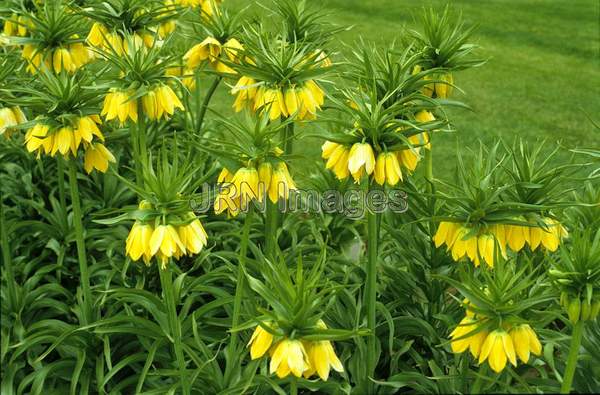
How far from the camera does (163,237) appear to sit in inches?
88.4

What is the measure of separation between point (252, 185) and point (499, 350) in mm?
815

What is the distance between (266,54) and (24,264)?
6.34ft

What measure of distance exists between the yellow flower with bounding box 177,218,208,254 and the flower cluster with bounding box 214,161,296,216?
0.44 ft

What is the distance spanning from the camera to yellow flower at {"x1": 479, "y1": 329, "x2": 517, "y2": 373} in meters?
1.98

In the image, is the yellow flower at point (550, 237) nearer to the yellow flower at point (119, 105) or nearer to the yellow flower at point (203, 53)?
the yellow flower at point (119, 105)

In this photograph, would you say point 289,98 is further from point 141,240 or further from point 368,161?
point 141,240

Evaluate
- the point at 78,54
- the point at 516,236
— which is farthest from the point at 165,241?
the point at 78,54

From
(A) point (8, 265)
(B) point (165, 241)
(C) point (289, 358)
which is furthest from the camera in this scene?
(A) point (8, 265)

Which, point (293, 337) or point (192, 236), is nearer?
point (293, 337)

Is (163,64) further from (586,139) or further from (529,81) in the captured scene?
(529,81)

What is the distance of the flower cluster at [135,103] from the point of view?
279cm

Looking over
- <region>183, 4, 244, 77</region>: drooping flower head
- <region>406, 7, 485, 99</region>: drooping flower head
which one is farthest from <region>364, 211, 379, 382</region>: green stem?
<region>183, 4, 244, 77</region>: drooping flower head

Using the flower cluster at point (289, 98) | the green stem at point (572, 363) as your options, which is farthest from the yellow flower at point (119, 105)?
the green stem at point (572, 363)

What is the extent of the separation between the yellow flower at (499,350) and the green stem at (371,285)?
59 centimetres
